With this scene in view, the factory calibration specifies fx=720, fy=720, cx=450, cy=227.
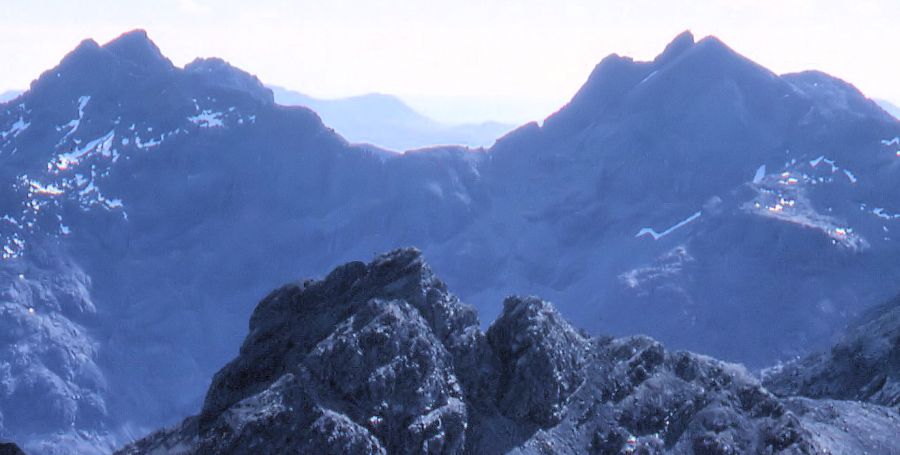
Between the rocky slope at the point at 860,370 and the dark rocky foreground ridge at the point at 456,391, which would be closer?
the dark rocky foreground ridge at the point at 456,391

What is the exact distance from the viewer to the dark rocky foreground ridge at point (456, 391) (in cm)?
4175

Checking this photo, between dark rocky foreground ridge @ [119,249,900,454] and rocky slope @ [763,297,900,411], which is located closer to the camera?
dark rocky foreground ridge @ [119,249,900,454]

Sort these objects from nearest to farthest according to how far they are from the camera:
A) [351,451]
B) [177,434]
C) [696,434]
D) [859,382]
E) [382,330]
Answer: [351,451] < [382,330] < [696,434] < [177,434] < [859,382]

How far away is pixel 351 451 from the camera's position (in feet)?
132

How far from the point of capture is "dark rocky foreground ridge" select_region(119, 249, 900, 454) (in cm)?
4175

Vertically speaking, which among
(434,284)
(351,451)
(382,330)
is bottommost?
(351,451)

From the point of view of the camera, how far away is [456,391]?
47.1 m

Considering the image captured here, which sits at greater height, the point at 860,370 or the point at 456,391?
the point at 456,391

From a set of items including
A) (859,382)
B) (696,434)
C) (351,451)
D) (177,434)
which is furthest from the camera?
(859,382)

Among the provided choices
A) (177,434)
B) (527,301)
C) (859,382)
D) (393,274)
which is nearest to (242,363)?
(177,434)

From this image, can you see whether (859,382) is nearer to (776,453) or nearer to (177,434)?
(776,453)

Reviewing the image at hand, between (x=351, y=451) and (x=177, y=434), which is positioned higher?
(x=177, y=434)

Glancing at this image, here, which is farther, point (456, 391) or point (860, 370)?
point (860, 370)

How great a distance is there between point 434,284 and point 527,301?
714cm
